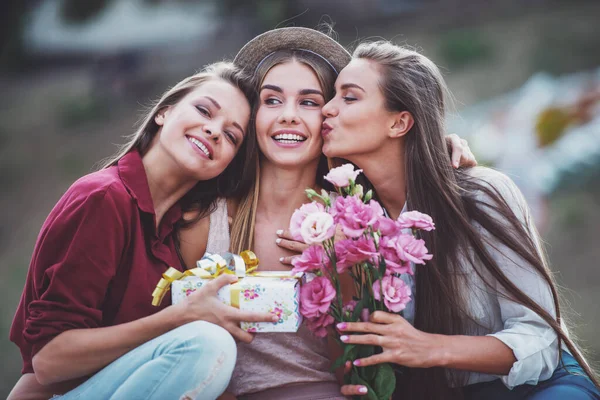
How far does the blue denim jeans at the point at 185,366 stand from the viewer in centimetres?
193

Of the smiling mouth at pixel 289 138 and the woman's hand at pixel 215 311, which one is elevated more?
the smiling mouth at pixel 289 138

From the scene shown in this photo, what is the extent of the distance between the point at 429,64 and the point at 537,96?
6.40m

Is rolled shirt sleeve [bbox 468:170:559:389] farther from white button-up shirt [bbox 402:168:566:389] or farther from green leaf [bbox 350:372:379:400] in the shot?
green leaf [bbox 350:372:379:400]

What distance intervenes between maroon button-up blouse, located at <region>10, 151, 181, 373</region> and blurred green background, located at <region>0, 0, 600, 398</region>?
628 cm

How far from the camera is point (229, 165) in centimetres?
281

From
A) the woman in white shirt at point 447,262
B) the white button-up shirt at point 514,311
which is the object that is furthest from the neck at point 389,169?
the white button-up shirt at point 514,311

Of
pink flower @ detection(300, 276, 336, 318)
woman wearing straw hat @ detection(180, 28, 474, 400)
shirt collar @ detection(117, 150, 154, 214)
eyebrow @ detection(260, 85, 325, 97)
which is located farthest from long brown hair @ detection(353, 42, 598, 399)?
shirt collar @ detection(117, 150, 154, 214)

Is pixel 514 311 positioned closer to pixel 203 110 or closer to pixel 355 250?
pixel 355 250

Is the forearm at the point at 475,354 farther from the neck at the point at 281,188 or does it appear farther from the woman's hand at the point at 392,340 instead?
the neck at the point at 281,188

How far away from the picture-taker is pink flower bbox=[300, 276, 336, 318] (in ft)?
6.23

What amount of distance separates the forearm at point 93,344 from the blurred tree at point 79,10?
7839 millimetres

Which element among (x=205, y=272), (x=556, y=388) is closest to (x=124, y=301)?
(x=205, y=272)

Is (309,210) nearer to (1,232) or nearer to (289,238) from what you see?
(289,238)

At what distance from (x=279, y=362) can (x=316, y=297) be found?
63 centimetres
